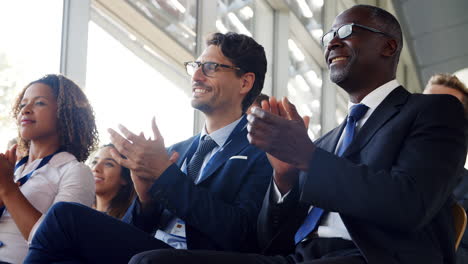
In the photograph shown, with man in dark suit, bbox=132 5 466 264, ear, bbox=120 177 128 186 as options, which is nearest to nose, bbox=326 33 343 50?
man in dark suit, bbox=132 5 466 264

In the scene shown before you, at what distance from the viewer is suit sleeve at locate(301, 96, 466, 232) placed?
1444 mm

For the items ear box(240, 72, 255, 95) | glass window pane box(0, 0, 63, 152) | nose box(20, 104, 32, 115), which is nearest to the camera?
nose box(20, 104, 32, 115)

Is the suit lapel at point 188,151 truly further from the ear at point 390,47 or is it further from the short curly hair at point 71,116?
the ear at point 390,47

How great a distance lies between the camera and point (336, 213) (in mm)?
1696

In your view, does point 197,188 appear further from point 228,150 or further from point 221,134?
point 221,134

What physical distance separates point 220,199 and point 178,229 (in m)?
0.20

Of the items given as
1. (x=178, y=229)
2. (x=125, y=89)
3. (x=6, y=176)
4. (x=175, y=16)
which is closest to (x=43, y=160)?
(x=6, y=176)

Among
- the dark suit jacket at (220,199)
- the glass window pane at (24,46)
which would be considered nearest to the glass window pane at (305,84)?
the glass window pane at (24,46)

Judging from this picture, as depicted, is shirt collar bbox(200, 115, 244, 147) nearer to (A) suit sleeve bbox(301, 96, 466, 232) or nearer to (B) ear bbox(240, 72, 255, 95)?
(B) ear bbox(240, 72, 255, 95)

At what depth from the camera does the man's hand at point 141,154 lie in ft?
6.15

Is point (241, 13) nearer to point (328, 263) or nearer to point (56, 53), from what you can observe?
point (56, 53)

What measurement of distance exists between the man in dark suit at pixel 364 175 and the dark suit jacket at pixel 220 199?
0.41 ft

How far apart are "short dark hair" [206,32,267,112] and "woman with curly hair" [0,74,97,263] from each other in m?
0.68

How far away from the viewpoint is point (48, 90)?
2660 millimetres
